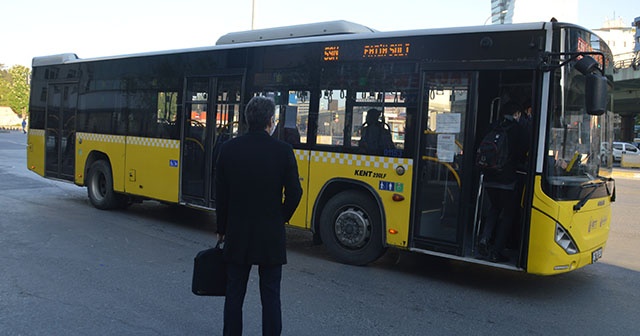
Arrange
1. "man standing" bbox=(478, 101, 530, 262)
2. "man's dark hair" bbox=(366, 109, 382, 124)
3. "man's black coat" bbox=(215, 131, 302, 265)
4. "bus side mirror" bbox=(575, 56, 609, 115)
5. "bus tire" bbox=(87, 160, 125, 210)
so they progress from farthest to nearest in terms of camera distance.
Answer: "bus tire" bbox=(87, 160, 125, 210), "man's dark hair" bbox=(366, 109, 382, 124), "man standing" bbox=(478, 101, 530, 262), "bus side mirror" bbox=(575, 56, 609, 115), "man's black coat" bbox=(215, 131, 302, 265)

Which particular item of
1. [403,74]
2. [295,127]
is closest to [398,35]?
[403,74]

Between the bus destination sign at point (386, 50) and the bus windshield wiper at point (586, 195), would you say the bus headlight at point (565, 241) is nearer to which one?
the bus windshield wiper at point (586, 195)

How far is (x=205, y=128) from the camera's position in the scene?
8.54 m

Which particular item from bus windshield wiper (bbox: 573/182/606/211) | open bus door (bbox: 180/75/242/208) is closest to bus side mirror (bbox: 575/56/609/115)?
bus windshield wiper (bbox: 573/182/606/211)

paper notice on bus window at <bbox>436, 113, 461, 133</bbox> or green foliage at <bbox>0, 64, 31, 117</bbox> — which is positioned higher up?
green foliage at <bbox>0, 64, 31, 117</bbox>

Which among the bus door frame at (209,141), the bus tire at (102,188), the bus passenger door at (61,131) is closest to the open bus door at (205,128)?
the bus door frame at (209,141)

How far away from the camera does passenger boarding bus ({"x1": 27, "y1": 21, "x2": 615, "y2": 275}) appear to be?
5445mm

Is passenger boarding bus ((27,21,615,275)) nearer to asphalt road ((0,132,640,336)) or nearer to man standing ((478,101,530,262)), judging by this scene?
man standing ((478,101,530,262))

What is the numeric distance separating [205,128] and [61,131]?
469 centimetres

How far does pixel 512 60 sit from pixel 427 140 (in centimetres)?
123

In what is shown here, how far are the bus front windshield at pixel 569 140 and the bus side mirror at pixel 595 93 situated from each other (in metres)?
0.27

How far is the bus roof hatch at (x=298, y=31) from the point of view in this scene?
7.41 metres

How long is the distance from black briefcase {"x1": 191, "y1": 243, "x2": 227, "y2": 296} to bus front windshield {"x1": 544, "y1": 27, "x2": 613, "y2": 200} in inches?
135

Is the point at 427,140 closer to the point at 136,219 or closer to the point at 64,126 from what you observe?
the point at 136,219
